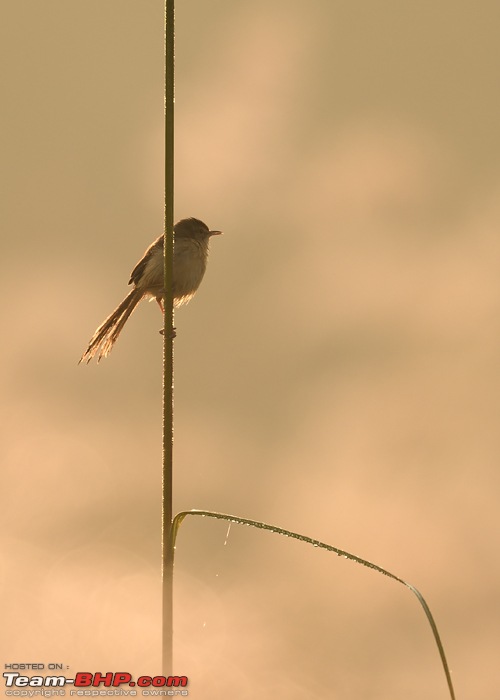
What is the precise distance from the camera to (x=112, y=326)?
7.17 meters

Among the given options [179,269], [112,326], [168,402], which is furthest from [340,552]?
[179,269]

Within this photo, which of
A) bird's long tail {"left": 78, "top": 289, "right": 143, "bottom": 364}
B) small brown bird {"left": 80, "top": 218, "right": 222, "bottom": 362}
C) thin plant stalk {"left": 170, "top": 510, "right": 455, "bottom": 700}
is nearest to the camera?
thin plant stalk {"left": 170, "top": 510, "right": 455, "bottom": 700}

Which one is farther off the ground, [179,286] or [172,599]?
[172,599]

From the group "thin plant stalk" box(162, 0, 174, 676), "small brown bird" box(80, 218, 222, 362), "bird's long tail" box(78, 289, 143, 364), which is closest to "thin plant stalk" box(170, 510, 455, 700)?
"thin plant stalk" box(162, 0, 174, 676)

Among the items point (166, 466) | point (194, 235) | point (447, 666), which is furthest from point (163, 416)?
point (194, 235)

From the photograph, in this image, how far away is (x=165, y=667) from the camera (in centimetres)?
148

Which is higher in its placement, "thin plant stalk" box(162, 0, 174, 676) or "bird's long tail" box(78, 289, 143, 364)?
"thin plant stalk" box(162, 0, 174, 676)

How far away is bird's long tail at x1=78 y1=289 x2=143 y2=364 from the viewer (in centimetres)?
691

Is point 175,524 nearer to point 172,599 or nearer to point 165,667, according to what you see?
point 172,599

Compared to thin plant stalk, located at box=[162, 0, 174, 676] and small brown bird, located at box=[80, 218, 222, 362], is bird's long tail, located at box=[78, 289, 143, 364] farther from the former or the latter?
thin plant stalk, located at box=[162, 0, 174, 676]

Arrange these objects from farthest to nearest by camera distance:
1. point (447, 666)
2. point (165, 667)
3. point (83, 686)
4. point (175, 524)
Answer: point (83, 686) → point (175, 524) → point (165, 667) → point (447, 666)

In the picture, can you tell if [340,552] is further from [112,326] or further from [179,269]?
[179,269]

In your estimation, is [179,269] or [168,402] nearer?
Answer: [168,402]

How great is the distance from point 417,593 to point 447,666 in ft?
0.39
